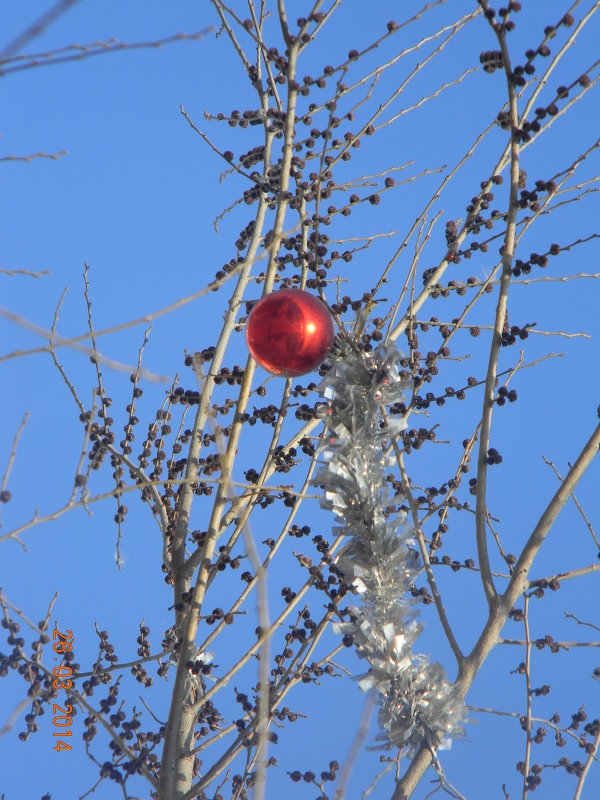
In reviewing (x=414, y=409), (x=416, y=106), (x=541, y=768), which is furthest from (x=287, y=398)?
(x=541, y=768)

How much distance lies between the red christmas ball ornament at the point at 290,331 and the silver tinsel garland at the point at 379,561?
0.26 ft

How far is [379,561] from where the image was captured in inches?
59.4

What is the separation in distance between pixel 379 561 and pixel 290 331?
17.7 inches

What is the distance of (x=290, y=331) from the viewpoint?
4.79 feet

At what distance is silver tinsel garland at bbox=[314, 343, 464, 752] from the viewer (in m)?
1.49

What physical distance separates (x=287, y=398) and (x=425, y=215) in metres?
0.54

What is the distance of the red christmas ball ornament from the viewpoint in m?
1.46

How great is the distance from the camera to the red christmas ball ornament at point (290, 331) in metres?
1.46

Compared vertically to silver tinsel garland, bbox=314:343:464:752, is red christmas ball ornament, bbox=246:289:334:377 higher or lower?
higher

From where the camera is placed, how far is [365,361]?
5.09 feet

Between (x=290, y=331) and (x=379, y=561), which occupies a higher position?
(x=290, y=331)

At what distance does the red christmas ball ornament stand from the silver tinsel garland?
0.26 ft

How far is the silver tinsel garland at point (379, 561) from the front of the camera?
4.89ft

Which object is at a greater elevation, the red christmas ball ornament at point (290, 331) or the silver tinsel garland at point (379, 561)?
the red christmas ball ornament at point (290, 331)
